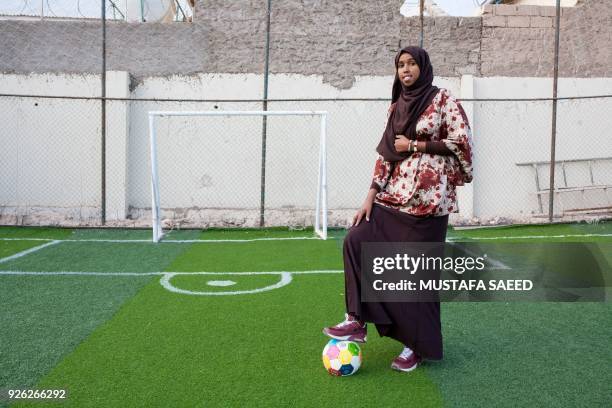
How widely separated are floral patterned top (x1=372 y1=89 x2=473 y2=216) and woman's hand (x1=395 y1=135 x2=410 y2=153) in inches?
3.2

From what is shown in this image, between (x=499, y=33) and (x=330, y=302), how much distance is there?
8467mm

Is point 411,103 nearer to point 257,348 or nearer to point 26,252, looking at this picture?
point 257,348

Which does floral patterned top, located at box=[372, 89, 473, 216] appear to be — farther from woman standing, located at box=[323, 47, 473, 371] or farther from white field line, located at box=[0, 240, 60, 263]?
white field line, located at box=[0, 240, 60, 263]

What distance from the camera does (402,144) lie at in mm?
3158

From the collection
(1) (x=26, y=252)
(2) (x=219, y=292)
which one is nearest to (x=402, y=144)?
(2) (x=219, y=292)

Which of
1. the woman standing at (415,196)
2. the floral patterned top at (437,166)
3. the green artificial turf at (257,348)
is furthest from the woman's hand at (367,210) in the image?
the green artificial turf at (257,348)

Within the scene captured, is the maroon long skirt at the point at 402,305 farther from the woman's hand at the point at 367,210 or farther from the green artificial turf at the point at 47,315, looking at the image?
the green artificial turf at the point at 47,315

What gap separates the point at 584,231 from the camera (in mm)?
8883

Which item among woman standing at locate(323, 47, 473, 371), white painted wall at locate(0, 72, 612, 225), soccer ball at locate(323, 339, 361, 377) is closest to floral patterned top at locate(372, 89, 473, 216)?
woman standing at locate(323, 47, 473, 371)

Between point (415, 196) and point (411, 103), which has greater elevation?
point (411, 103)

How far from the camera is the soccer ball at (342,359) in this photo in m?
3.12

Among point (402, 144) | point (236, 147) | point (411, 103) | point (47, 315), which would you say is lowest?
point (47, 315)

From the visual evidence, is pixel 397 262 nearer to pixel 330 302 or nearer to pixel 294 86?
pixel 330 302

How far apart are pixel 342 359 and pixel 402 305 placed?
45 cm
